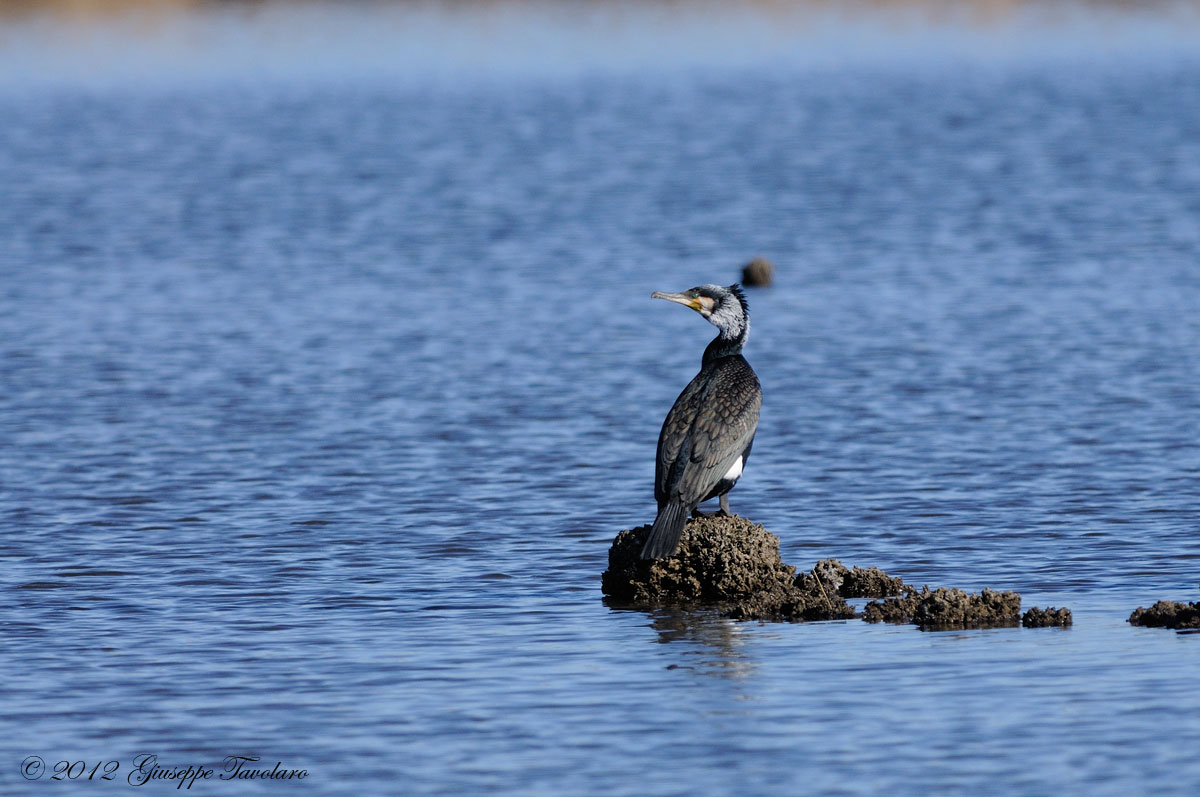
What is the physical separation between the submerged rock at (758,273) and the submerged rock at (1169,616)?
1626 centimetres

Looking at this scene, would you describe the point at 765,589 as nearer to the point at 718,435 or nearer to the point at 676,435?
the point at 718,435

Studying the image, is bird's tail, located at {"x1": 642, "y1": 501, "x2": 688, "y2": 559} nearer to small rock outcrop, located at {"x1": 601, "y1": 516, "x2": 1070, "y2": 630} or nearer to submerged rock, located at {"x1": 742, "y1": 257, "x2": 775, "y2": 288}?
small rock outcrop, located at {"x1": 601, "y1": 516, "x2": 1070, "y2": 630}

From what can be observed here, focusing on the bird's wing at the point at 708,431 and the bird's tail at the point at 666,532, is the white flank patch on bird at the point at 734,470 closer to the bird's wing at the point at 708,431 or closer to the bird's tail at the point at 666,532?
the bird's wing at the point at 708,431

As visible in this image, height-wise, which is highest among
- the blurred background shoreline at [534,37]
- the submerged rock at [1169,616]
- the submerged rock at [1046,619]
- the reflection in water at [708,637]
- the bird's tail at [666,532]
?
the blurred background shoreline at [534,37]

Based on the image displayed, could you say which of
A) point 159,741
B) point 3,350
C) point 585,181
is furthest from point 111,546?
point 585,181

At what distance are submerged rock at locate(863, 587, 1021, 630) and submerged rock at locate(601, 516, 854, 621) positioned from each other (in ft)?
1.34

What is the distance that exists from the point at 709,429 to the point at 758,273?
1540 cm

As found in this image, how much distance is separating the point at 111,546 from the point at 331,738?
5.12 m

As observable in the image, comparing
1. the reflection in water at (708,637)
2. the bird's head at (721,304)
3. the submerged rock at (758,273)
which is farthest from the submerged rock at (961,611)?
the submerged rock at (758,273)

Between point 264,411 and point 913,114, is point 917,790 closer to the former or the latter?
point 264,411

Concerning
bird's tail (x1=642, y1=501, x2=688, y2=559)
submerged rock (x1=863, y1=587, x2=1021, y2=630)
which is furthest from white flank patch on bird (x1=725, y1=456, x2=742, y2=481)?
submerged rock (x1=863, y1=587, x2=1021, y2=630)

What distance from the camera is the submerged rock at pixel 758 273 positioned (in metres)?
26.3

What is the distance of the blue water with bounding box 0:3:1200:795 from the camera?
8.85m

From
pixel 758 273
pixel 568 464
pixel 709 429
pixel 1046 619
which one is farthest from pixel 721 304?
pixel 758 273
